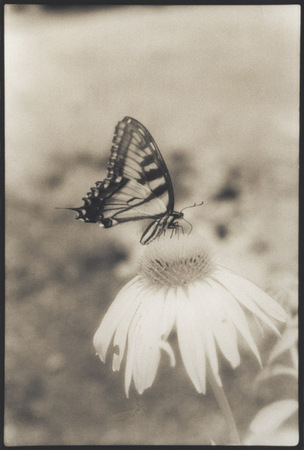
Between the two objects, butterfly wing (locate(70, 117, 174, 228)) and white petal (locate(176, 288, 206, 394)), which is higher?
butterfly wing (locate(70, 117, 174, 228))

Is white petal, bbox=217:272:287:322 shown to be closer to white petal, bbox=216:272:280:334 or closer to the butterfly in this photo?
white petal, bbox=216:272:280:334

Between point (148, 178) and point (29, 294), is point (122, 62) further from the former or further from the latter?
point (29, 294)

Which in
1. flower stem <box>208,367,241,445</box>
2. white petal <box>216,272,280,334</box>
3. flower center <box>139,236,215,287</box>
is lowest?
flower stem <box>208,367,241,445</box>

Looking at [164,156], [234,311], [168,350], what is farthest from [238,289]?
[164,156]

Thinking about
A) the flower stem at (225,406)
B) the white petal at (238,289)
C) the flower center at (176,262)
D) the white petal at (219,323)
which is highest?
the flower center at (176,262)

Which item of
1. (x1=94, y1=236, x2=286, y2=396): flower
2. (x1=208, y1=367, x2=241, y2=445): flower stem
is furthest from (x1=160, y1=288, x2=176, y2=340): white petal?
(x1=208, y1=367, x2=241, y2=445): flower stem

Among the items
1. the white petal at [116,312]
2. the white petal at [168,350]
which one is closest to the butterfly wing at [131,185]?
the white petal at [116,312]

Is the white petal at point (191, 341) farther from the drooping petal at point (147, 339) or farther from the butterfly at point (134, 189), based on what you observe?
the butterfly at point (134, 189)

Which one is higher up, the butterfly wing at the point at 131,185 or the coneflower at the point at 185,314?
the butterfly wing at the point at 131,185
